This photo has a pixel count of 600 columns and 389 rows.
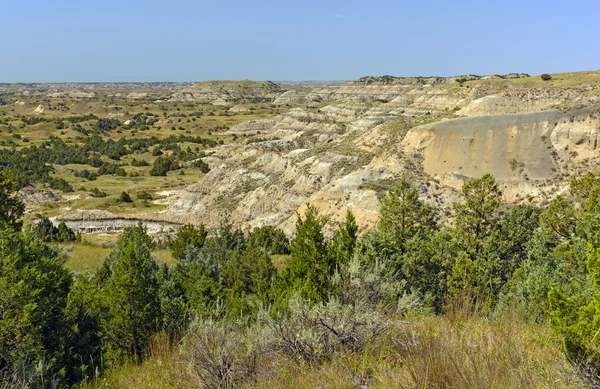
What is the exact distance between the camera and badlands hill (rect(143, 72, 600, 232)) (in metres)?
40.4

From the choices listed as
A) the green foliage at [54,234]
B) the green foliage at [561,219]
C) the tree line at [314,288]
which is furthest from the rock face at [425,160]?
the green foliage at [54,234]

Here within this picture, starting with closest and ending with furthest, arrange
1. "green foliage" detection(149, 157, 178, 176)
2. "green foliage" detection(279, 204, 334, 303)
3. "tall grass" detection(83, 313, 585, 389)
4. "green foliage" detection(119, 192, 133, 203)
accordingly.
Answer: "tall grass" detection(83, 313, 585, 389) → "green foliage" detection(279, 204, 334, 303) → "green foliage" detection(119, 192, 133, 203) → "green foliage" detection(149, 157, 178, 176)

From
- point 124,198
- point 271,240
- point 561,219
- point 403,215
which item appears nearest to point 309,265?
point 403,215

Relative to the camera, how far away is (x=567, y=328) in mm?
4492

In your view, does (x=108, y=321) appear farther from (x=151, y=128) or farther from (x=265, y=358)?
(x=151, y=128)

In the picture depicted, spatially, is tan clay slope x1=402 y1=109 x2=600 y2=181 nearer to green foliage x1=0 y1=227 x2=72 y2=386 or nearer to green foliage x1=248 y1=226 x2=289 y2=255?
green foliage x1=248 y1=226 x2=289 y2=255

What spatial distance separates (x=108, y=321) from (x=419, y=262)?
12.6 metres

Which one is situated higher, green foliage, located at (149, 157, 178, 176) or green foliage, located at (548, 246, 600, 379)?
green foliage, located at (548, 246, 600, 379)

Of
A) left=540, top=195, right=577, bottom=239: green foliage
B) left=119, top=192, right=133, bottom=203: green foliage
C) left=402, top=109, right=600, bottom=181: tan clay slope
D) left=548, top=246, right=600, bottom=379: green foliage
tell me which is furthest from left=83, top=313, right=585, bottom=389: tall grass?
left=119, top=192, right=133, bottom=203: green foliage

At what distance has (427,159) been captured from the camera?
4578cm

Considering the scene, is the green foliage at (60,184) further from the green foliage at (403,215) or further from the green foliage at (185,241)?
the green foliage at (403,215)

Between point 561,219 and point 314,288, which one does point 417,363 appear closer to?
point 314,288

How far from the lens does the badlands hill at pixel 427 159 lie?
40.4 metres

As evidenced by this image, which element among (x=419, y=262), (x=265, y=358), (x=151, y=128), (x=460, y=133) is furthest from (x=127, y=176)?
(x=265, y=358)
